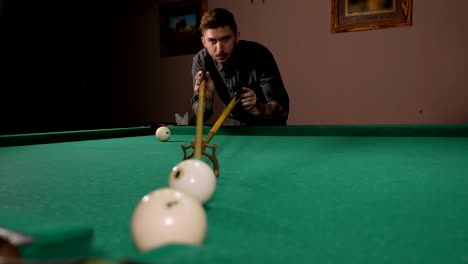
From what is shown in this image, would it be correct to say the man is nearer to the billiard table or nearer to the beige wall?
the billiard table

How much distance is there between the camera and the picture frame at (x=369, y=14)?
4344 mm

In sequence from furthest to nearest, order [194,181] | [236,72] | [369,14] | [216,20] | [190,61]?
[190,61], [369,14], [236,72], [216,20], [194,181]

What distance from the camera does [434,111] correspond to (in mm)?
4320

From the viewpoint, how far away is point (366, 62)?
15.0 ft

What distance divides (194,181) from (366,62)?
161 inches

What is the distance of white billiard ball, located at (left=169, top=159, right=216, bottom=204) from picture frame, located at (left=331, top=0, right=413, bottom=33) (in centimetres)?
410

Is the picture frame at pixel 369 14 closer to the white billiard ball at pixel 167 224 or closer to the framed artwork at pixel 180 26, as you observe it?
the framed artwork at pixel 180 26

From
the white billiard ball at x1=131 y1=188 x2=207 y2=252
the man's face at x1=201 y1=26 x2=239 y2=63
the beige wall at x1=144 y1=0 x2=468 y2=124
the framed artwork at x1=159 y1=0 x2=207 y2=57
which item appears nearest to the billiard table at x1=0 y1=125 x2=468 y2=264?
the white billiard ball at x1=131 y1=188 x2=207 y2=252

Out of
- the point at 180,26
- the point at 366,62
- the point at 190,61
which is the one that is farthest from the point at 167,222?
the point at 180,26

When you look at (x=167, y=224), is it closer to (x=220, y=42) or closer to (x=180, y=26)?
(x=220, y=42)

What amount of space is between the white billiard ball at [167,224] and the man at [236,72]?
247 cm

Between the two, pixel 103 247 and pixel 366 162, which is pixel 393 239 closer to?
pixel 103 247

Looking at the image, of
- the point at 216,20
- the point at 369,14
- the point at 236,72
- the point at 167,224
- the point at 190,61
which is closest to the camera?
the point at 167,224

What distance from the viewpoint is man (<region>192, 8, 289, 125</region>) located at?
3.28 meters
